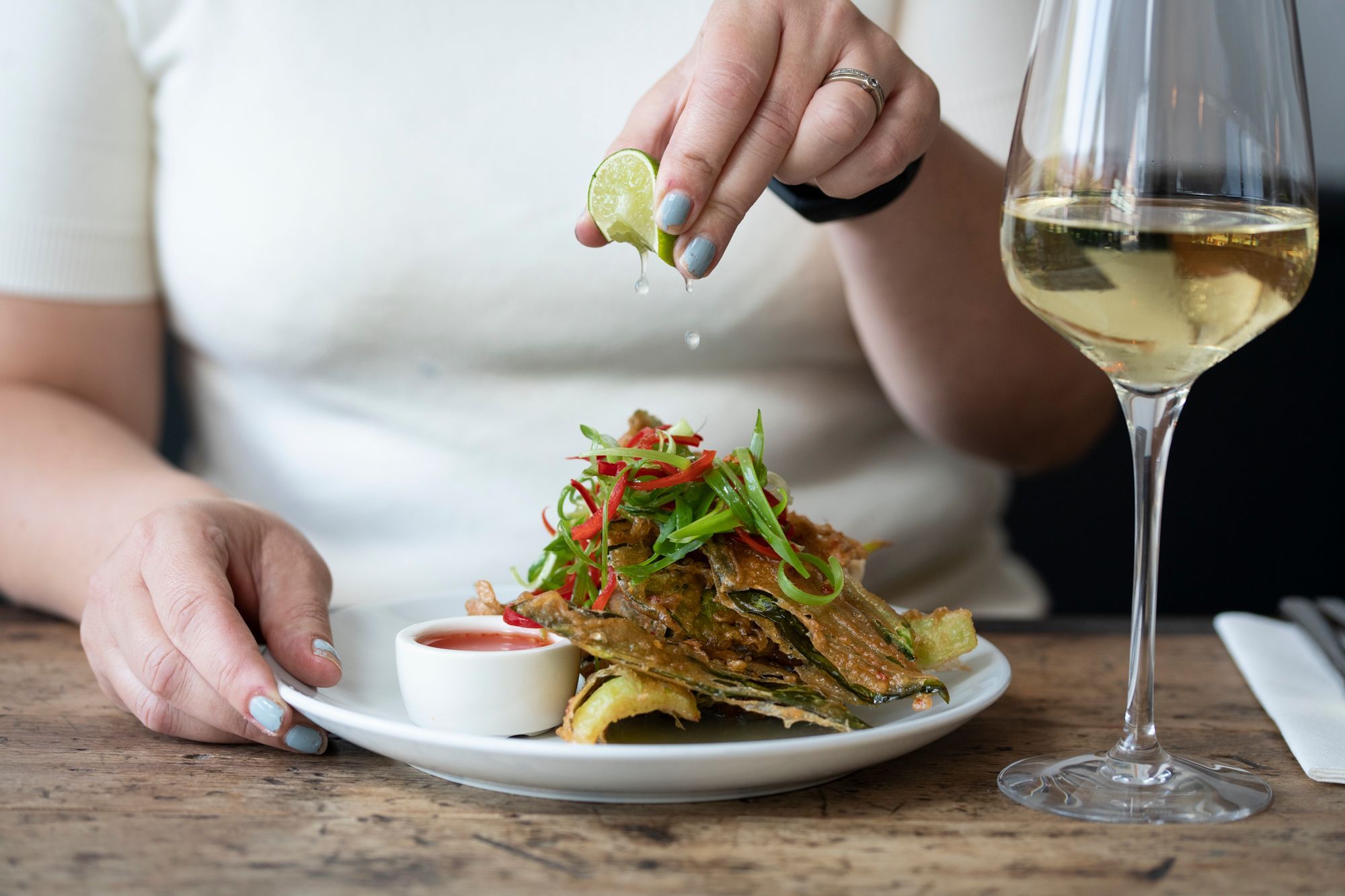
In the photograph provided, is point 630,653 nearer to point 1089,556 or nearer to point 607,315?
point 607,315

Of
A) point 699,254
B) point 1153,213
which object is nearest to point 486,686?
point 699,254

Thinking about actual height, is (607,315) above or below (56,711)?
above

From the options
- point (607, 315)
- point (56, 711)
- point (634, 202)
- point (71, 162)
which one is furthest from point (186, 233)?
point (634, 202)

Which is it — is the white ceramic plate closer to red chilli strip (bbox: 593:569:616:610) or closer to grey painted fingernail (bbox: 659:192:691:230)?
red chilli strip (bbox: 593:569:616:610)

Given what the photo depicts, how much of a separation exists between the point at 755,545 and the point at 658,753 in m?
0.28

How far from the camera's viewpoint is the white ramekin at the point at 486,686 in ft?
3.20

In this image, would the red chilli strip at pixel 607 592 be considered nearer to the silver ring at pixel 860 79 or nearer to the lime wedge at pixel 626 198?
the lime wedge at pixel 626 198

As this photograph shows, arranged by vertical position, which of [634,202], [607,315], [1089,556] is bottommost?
[1089,556]

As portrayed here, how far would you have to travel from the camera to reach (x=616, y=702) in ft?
2.99

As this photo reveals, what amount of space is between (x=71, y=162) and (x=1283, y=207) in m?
1.74

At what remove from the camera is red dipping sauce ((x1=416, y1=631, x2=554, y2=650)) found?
1065 millimetres

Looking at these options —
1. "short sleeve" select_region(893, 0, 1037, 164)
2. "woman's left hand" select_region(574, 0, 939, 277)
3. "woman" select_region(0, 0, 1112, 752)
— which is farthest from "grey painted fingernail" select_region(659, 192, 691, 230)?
"short sleeve" select_region(893, 0, 1037, 164)

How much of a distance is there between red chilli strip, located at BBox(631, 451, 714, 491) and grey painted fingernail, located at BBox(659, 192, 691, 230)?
23 centimetres

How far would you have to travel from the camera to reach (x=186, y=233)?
6.13 feet
